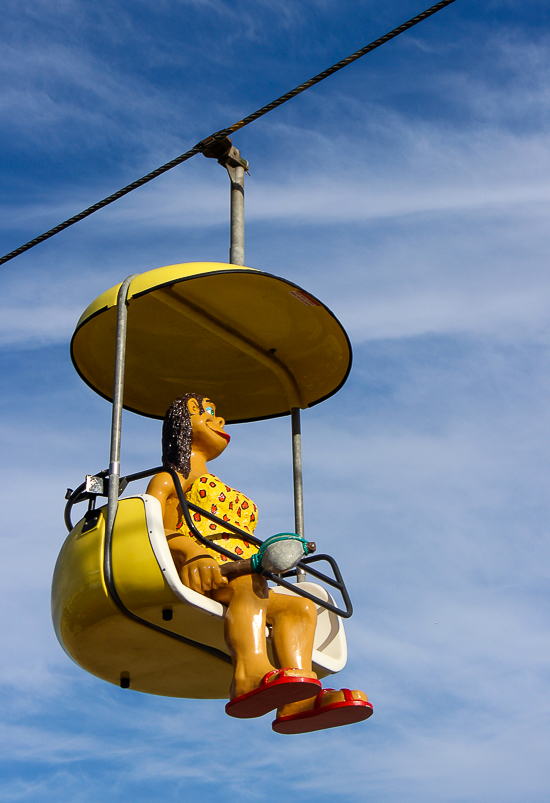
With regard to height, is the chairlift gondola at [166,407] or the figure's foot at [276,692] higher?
the chairlift gondola at [166,407]

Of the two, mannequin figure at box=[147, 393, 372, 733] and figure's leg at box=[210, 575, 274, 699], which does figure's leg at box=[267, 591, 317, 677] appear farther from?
figure's leg at box=[210, 575, 274, 699]

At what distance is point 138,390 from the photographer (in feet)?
31.4

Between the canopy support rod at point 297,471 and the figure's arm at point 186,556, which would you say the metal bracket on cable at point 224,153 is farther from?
the figure's arm at point 186,556

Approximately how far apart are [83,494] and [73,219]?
246cm

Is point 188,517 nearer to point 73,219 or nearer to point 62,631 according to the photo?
point 62,631

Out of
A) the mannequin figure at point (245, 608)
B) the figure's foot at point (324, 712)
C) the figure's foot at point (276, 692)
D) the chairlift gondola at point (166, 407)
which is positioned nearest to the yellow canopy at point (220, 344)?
the chairlift gondola at point (166, 407)

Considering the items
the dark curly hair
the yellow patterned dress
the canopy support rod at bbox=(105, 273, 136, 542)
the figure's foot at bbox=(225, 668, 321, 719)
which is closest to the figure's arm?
the yellow patterned dress

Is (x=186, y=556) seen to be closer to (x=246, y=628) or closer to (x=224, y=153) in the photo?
(x=246, y=628)

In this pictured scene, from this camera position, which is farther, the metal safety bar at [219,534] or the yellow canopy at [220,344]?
the yellow canopy at [220,344]

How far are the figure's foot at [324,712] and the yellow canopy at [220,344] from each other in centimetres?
271

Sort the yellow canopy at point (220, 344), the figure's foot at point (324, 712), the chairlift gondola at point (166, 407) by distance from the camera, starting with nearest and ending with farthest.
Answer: the figure's foot at point (324, 712)
the chairlift gondola at point (166, 407)
the yellow canopy at point (220, 344)

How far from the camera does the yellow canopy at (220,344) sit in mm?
8516

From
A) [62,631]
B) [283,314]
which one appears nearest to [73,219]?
[283,314]

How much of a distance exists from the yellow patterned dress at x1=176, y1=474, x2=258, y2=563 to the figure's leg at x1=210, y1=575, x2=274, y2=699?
1.79 ft
